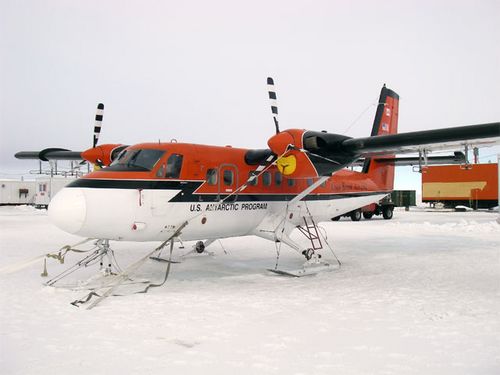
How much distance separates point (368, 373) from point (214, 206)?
224 inches

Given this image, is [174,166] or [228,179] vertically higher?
[174,166]

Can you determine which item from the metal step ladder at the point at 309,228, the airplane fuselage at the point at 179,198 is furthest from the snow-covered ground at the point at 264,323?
the airplane fuselage at the point at 179,198

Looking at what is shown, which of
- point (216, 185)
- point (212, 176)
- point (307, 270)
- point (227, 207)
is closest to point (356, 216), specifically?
point (307, 270)

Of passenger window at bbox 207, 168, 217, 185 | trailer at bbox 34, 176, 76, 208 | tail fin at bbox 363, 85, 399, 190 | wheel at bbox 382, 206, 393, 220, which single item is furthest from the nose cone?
trailer at bbox 34, 176, 76, 208

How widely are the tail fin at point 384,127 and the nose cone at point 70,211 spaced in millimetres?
9536

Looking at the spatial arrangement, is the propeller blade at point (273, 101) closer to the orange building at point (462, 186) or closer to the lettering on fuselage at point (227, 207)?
the lettering on fuselage at point (227, 207)

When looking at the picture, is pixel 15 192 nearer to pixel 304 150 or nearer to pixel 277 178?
pixel 277 178

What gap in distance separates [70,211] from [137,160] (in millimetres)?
1658

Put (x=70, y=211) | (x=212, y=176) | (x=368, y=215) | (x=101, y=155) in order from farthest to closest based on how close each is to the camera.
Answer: (x=368, y=215) < (x=101, y=155) < (x=212, y=176) < (x=70, y=211)

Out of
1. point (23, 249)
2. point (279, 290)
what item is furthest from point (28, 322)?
point (23, 249)

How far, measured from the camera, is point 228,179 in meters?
9.63

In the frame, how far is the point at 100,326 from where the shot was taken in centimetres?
571

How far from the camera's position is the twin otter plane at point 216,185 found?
7836 mm

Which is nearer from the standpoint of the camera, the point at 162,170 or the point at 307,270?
the point at 162,170
